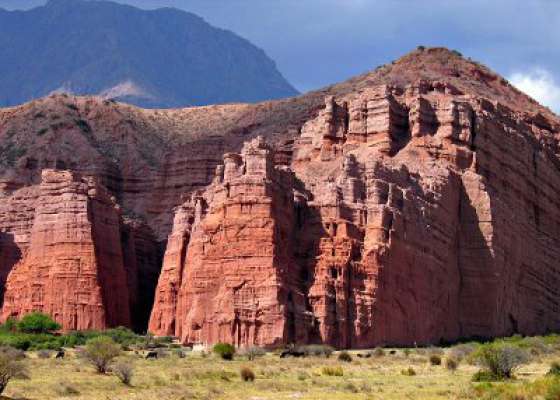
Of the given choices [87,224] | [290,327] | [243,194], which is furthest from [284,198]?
[87,224]

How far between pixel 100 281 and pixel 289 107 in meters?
46.1

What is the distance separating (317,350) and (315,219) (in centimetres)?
1371

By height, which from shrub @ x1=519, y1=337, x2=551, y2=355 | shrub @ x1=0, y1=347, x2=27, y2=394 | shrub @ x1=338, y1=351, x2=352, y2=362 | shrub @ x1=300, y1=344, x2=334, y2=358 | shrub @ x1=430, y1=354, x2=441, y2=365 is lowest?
shrub @ x1=0, y1=347, x2=27, y2=394

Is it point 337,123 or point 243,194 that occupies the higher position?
point 337,123

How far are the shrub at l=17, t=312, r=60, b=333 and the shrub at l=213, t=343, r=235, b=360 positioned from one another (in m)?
21.4

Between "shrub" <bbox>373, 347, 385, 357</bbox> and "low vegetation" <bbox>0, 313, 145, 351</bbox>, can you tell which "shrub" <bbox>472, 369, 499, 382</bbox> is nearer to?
"shrub" <bbox>373, 347, 385, 357</bbox>

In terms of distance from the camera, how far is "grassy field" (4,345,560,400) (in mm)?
53938

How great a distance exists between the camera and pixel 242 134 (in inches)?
5428

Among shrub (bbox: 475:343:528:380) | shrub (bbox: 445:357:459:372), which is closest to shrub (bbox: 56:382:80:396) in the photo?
shrub (bbox: 475:343:528:380)

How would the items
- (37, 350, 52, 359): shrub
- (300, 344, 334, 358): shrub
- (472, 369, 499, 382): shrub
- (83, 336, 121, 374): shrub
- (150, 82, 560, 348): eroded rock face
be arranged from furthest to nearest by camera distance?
(150, 82, 560, 348): eroded rock face
(300, 344, 334, 358): shrub
(37, 350, 52, 359): shrub
(83, 336, 121, 374): shrub
(472, 369, 499, 382): shrub

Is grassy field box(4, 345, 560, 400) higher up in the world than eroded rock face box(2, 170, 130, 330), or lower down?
lower down

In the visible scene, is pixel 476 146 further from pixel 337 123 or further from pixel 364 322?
pixel 364 322

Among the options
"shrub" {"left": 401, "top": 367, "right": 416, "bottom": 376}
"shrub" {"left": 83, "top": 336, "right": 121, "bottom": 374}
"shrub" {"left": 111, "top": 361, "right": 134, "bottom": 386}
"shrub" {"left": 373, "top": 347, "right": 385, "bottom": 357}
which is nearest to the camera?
"shrub" {"left": 111, "top": 361, "right": 134, "bottom": 386}

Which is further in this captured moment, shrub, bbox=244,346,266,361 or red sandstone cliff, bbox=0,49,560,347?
red sandstone cliff, bbox=0,49,560,347
